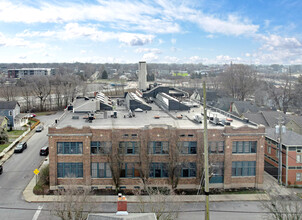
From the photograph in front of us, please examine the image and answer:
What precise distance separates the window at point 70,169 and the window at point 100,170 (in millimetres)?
1123

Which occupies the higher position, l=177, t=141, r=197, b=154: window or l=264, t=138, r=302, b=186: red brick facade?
l=177, t=141, r=197, b=154: window

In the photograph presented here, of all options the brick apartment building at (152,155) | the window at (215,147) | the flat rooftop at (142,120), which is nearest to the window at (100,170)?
the brick apartment building at (152,155)

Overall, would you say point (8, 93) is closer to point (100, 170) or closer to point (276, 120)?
point (100, 170)

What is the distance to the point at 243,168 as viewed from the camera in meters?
29.6

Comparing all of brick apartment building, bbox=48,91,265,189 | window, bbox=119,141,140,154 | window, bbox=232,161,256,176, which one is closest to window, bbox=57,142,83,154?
brick apartment building, bbox=48,91,265,189

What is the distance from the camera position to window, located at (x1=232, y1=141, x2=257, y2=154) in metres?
29.4

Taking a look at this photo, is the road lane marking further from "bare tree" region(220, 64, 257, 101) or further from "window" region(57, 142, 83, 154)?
"bare tree" region(220, 64, 257, 101)

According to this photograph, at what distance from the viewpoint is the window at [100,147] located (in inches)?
1118

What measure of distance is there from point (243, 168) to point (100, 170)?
547 inches

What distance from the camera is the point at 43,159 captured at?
3938 centimetres

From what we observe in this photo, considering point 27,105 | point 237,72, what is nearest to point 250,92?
point 237,72

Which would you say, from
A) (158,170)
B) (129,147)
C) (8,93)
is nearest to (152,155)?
(158,170)

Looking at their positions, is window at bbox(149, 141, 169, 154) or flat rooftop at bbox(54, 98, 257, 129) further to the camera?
flat rooftop at bbox(54, 98, 257, 129)

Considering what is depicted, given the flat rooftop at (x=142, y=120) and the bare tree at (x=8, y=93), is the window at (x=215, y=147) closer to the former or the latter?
the flat rooftop at (x=142, y=120)
